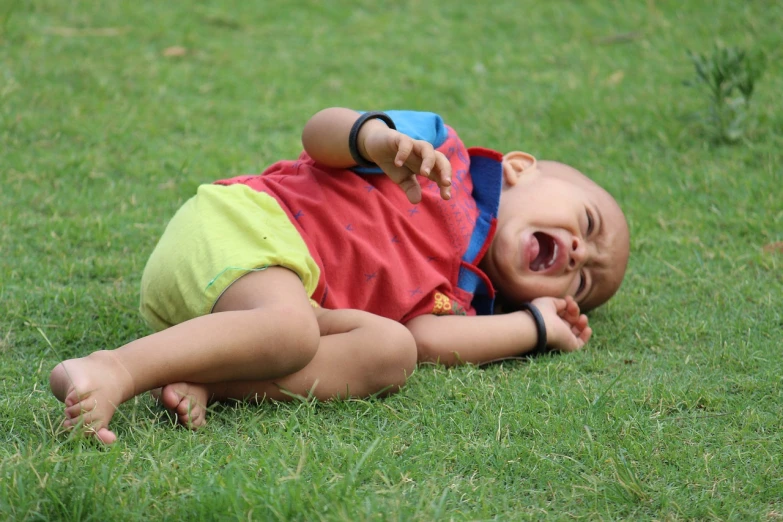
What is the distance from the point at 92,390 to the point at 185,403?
235 mm

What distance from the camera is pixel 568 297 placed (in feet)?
9.64

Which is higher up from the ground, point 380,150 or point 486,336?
point 380,150

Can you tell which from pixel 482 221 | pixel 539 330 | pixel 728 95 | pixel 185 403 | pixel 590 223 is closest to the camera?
pixel 185 403

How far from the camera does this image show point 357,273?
2609mm

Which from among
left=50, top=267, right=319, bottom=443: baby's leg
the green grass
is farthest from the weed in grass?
left=50, top=267, right=319, bottom=443: baby's leg

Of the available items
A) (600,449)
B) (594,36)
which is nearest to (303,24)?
(594,36)

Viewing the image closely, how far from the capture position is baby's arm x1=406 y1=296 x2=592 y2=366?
262 cm

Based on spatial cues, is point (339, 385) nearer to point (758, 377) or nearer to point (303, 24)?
point (758, 377)

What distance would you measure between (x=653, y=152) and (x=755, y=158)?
1.52 ft

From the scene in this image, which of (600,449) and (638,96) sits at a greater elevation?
(638,96)

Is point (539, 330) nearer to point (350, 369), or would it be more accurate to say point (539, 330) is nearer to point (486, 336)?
point (486, 336)

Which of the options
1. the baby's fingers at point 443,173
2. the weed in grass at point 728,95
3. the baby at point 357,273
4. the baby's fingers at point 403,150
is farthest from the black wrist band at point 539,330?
the weed in grass at point 728,95

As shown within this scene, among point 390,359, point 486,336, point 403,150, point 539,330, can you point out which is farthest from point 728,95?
point 390,359

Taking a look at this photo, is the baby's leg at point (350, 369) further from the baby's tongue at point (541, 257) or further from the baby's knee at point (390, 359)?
the baby's tongue at point (541, 257)
